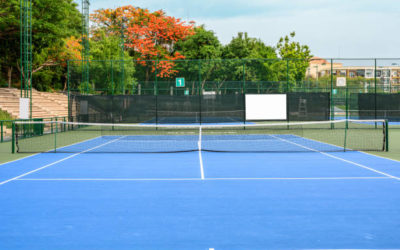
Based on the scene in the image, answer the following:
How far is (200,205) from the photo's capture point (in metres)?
7.20

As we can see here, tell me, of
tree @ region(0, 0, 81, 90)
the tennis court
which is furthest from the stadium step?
the tennis court

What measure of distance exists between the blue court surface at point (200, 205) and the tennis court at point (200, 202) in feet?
0.06

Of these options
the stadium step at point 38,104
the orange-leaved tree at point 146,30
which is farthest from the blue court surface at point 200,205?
the orange-leaved tree at point 146,30

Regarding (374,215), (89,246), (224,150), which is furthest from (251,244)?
(224,150)

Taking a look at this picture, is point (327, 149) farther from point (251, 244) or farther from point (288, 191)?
point (251, 244)

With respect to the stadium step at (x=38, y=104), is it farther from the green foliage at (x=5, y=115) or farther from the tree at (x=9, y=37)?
the tree at (x=9, y=37)

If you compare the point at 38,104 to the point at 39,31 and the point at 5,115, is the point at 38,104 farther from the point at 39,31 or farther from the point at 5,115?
the point at 39,31

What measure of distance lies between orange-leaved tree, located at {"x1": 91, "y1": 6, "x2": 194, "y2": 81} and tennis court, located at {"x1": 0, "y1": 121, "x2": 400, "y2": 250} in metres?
42.4

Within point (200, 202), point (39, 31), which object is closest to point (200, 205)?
point (200, 202)

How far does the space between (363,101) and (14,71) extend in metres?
34.7

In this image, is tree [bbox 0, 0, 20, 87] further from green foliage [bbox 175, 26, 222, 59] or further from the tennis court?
the tennis court

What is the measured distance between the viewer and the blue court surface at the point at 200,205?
5.35 meters

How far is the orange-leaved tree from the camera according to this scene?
54.7 m

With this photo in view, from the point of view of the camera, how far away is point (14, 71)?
4453 centimetres
